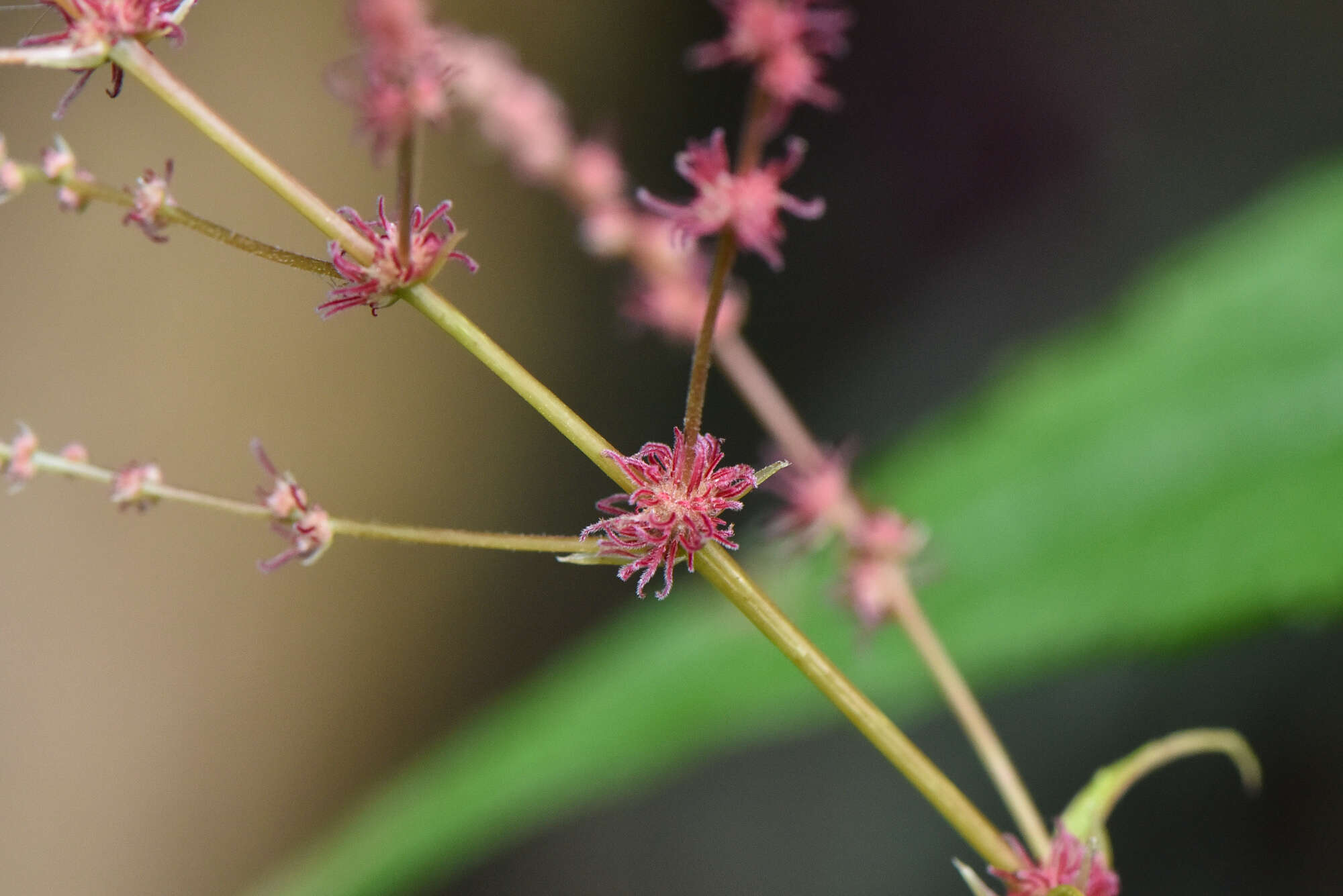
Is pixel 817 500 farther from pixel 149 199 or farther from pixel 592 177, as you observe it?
pixel 149 199

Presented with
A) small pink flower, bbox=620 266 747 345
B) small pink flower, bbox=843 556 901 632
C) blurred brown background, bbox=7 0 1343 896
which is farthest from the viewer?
blurred brown background, bbox=7 0 1343 896

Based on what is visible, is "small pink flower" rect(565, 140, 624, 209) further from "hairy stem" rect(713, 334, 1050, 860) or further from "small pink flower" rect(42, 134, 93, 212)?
"small pink flower" rect(42, 134, 93, 212)

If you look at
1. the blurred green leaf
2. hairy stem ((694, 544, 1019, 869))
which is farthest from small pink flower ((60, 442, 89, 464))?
the blurred green leaf

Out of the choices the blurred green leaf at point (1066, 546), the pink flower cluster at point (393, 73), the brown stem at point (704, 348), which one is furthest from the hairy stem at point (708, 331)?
the blurred green leaf at point (1066, 546)

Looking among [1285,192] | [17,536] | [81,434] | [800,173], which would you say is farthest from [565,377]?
[1285,192]

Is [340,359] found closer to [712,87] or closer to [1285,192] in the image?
[712,87]

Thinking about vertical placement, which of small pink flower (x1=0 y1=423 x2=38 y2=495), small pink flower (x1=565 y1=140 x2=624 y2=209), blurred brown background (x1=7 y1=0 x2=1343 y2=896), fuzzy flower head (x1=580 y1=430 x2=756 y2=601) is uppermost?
blurred brown background (x1=7 y1=0 x2=1343 y2=896)

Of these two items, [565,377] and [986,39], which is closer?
[986,39]
